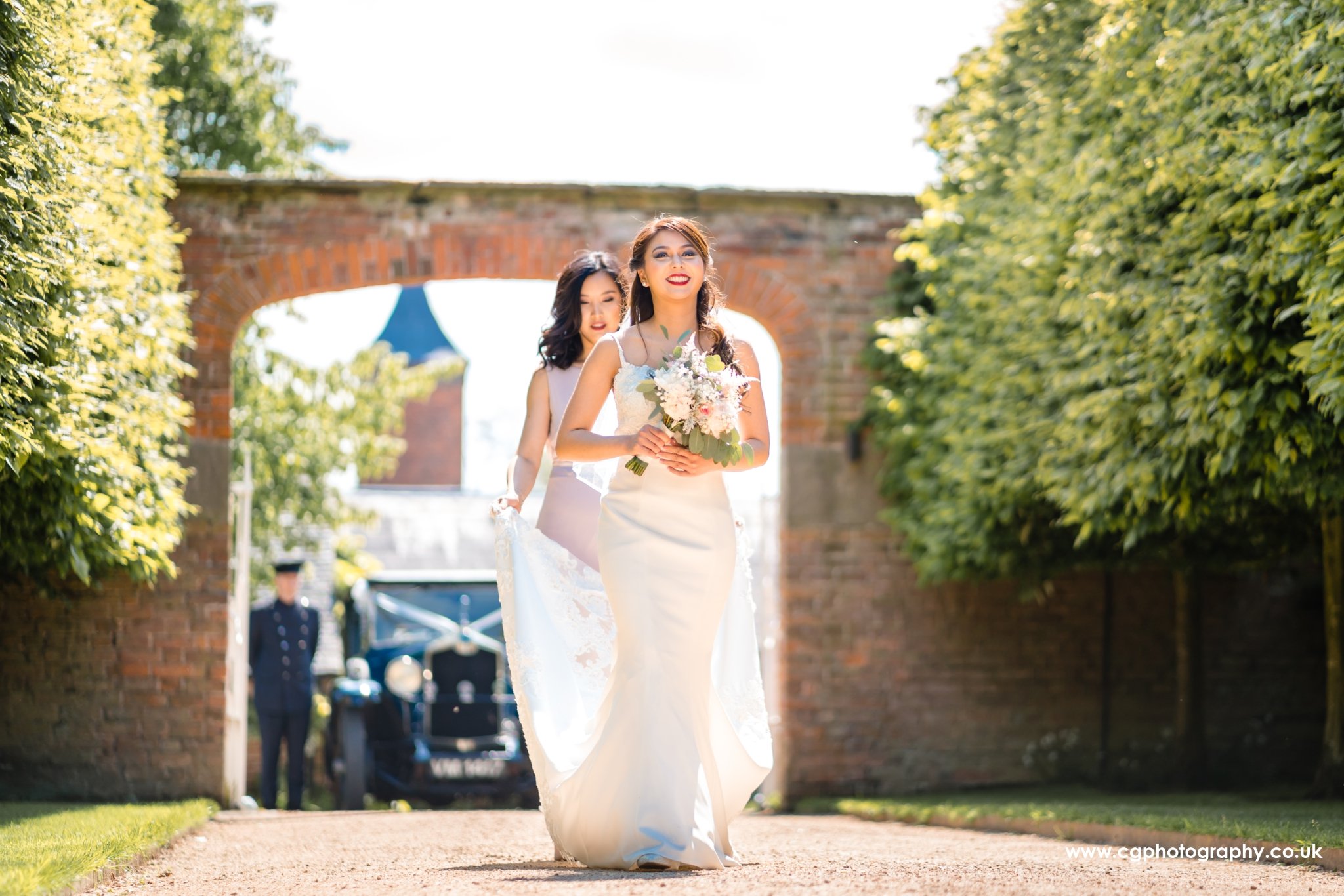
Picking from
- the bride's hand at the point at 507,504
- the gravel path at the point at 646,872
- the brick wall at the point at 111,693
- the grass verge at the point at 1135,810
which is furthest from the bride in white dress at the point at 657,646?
the brick wall at the point at 111,693

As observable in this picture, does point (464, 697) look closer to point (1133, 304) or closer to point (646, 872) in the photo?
point (1133, 304)

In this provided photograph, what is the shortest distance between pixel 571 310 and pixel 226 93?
10.6 metres

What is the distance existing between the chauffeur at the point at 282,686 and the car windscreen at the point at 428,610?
231cm

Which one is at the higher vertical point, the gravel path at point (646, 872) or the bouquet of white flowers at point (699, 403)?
the bouquet of white flowers at point (699, 403)

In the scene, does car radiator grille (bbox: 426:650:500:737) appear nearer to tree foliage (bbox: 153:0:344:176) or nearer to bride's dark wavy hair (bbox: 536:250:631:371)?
tree foliage (bbox: 153:0:344:176)

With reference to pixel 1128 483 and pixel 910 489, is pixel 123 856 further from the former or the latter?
pixel 910 489

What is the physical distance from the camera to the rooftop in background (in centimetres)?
4297

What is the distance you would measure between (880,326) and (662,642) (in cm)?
614

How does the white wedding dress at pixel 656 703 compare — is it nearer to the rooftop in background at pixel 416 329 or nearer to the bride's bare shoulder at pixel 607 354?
the bride's bare shoulder at pixel 607 354

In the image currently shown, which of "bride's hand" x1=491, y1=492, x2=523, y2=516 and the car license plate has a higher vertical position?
"bride's hand" x1=491, y1=492, x2=523, y2=516

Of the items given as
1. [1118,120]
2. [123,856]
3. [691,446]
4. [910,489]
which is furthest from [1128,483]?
[123,856]

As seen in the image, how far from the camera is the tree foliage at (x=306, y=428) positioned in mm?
16031

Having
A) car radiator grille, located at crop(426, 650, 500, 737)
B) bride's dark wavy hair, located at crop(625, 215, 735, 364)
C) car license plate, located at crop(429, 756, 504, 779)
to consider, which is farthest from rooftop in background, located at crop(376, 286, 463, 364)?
bride's dark wavy hair, located at crop(625, 215, 735, 364)

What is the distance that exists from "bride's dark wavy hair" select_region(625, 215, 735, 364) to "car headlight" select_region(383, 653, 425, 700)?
23.9ft
